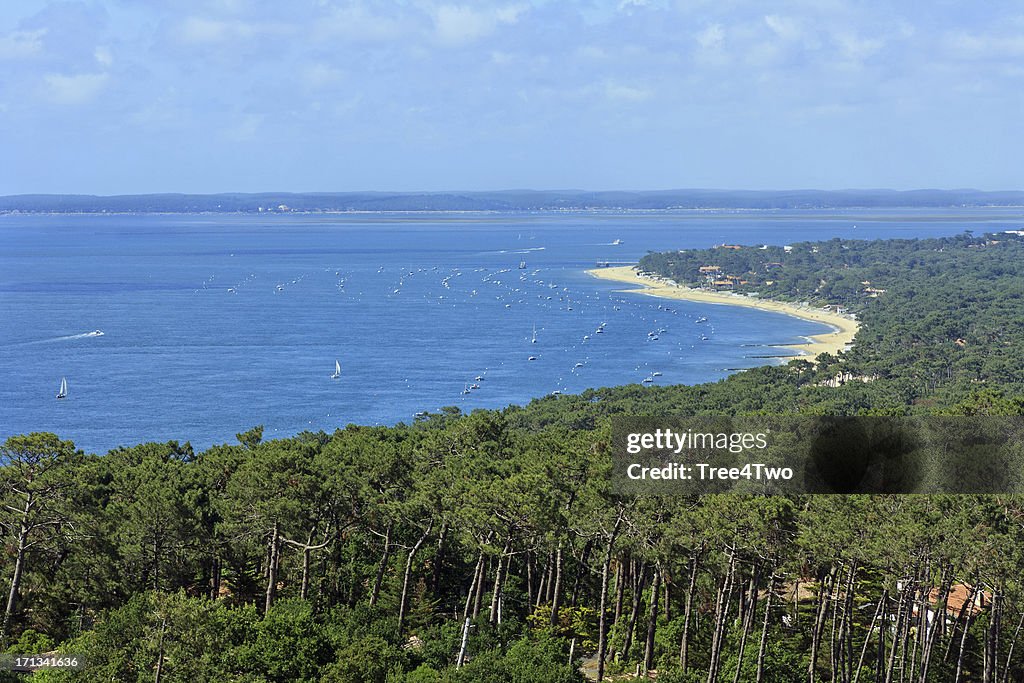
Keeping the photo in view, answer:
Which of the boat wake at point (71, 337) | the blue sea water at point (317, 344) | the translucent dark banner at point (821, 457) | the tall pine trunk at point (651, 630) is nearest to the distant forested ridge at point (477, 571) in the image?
the tall pine trunk at point (651, 630)

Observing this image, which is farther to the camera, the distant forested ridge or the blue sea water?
the blue sea water

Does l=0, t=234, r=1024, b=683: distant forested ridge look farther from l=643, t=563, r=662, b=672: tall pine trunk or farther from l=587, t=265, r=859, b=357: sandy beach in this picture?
l=587, t=265, r=859, b=357: sandy beach

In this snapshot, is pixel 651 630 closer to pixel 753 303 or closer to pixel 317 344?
pixel 317 344

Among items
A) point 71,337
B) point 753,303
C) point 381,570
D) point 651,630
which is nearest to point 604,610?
point 651,630

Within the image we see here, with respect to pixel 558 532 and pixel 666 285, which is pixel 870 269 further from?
pixel 558 532

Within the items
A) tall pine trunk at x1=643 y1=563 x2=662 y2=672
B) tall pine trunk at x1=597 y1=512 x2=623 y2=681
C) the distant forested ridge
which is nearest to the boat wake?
the distant forested ridge

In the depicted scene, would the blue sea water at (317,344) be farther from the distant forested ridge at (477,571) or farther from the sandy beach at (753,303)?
the distant forested ridge at (477,571)
